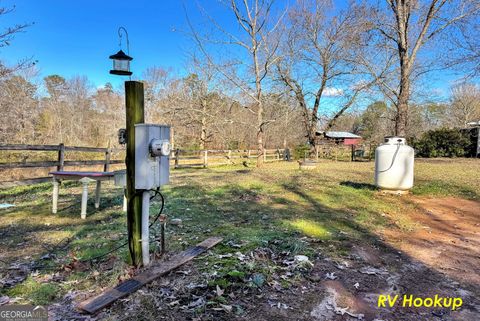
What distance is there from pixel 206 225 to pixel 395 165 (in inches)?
185

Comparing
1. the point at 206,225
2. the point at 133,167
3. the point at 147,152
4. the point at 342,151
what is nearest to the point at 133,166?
the point at 133,167

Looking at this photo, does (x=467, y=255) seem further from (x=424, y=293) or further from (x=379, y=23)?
(x=379, y=23)

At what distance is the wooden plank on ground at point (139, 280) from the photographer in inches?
79.9

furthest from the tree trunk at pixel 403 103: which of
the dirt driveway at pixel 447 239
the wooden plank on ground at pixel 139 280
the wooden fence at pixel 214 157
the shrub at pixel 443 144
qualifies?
the shrub at pixel 443 144

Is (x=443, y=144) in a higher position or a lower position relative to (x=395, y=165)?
higher

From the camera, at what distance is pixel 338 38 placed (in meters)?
15.8

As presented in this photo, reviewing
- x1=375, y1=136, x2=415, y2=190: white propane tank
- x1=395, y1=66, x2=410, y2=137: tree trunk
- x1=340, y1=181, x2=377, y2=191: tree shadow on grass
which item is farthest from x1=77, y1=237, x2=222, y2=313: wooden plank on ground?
x1=395, y1=66, x2=410, y2=137: tree trunk

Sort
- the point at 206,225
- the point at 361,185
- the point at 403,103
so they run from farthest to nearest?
the point at 403,103 < the point at 361,185 < the point at 206,225

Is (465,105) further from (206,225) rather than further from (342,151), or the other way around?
(206,225)

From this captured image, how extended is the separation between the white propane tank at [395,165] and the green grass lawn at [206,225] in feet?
1.03

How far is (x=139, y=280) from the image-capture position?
7.75 feet

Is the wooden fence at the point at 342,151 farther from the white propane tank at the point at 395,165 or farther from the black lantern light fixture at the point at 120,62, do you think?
the black lantern light fixture at the point at 120,62

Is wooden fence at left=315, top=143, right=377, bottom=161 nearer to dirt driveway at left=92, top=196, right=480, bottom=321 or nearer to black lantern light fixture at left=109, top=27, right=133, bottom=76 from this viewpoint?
dirt driveway at left=92, top=196, right=480, bottom=321

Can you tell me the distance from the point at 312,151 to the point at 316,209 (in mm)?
16228
